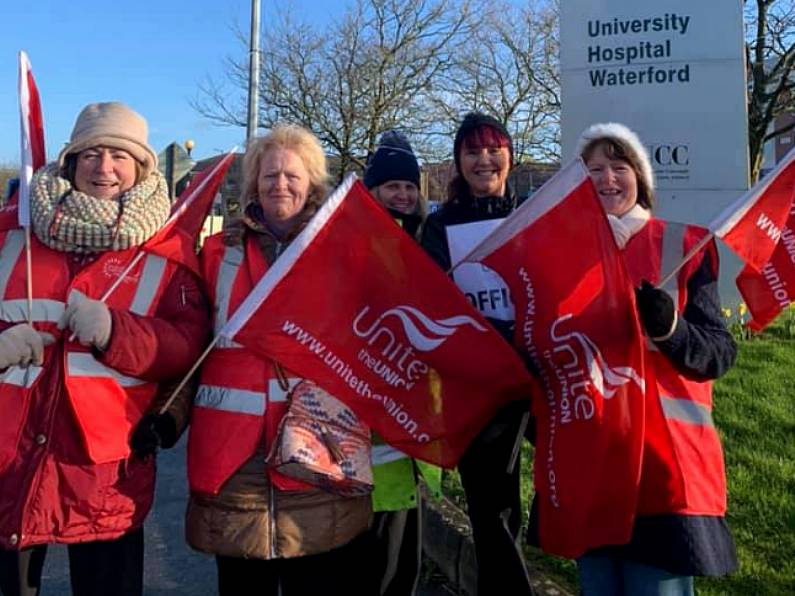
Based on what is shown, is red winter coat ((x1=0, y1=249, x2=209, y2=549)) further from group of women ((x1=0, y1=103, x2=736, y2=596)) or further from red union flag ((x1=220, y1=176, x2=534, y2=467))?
red union flag ((x1=220, y1=176, x2=534, y2=467))

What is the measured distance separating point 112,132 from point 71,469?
1086 millimetres

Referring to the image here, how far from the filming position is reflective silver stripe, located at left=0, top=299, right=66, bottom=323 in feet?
8.13

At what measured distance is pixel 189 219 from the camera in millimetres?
3027

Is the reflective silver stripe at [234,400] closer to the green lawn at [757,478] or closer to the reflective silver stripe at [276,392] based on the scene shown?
the reflective silver stripe at [276,392]

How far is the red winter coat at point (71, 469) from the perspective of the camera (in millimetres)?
2393

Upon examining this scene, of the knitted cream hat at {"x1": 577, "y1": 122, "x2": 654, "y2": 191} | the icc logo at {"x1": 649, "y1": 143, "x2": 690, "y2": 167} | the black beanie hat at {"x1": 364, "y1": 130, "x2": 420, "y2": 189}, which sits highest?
the icc logo at {"x1": 649, "y1": 143, "x2": 690, "y2": 167}

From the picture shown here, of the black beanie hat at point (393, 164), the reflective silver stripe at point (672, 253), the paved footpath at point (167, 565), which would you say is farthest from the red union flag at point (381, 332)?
the paved footpath at point (167, 565)

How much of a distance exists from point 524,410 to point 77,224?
5.22ft

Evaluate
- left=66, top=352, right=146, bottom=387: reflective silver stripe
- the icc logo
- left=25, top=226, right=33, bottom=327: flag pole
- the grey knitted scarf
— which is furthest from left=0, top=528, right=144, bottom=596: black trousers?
the icc logo

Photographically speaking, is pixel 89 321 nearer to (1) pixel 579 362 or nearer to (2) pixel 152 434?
(2) pixel 152 434

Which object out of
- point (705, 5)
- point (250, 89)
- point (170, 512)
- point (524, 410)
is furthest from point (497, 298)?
point (250, 89)

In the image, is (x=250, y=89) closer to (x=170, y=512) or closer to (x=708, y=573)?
(x=170, y=512)

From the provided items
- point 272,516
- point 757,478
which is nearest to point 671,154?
point 757,478

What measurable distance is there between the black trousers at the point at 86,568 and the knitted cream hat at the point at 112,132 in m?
1.24
